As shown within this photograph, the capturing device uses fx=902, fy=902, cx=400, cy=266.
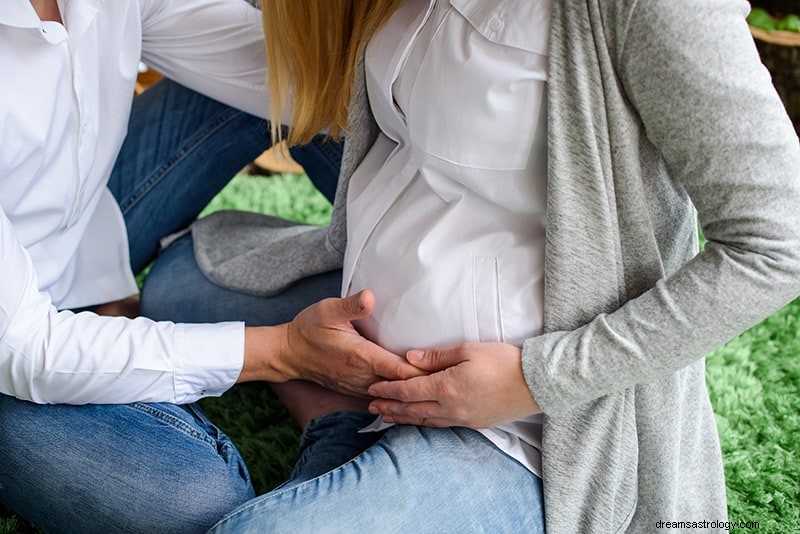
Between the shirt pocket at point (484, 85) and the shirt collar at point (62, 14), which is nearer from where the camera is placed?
the shirt pocket at point (484, 85)

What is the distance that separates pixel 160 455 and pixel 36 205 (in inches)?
15.2

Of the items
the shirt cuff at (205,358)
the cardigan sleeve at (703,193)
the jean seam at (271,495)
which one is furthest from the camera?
the shirt cuff at (205,358)

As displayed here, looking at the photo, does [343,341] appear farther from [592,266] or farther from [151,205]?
[151,205]

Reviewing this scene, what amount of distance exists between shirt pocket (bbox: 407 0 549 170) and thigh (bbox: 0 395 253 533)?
50cm

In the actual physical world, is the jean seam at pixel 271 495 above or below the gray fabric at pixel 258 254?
below

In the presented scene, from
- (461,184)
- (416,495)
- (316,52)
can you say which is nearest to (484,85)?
(461,184)

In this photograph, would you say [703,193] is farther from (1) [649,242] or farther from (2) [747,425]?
(2) [747,425]

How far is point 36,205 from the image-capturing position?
4.07ft

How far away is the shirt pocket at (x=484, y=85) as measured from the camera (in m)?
0.95

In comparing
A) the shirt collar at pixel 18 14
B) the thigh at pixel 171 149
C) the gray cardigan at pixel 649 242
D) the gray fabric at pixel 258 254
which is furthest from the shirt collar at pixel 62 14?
the gray cardigan at pixel 649 242

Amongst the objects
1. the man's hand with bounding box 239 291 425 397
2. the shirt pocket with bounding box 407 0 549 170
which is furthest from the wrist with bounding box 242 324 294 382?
the shirt pocket with bounding box 407 0 549 170

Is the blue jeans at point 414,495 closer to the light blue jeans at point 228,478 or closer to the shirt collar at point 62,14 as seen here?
the light blue jeans at point 228,478

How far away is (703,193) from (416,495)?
0.46 m

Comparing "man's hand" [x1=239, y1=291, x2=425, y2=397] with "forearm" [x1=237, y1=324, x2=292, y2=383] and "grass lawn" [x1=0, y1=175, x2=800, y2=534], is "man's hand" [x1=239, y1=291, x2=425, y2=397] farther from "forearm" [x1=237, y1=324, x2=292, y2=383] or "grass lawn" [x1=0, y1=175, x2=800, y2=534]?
"grass lawn" [x1=0, y1=175, x2=800, y2=534]
